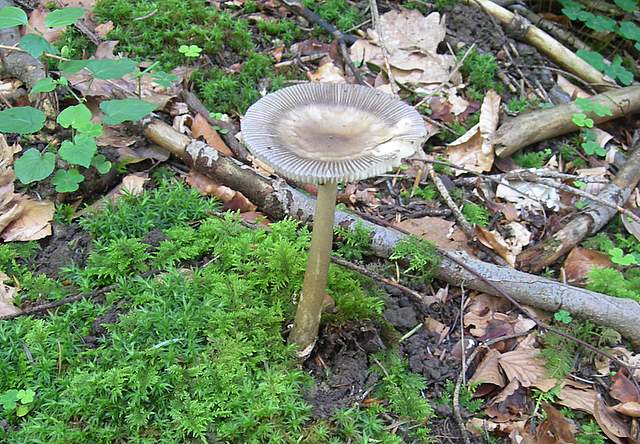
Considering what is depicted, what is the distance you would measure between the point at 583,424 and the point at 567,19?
4226mm

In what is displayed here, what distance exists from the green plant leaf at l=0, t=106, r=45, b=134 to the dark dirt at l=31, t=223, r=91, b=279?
0.55m

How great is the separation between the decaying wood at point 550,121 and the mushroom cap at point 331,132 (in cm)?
191

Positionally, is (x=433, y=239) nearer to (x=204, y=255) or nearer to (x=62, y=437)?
(x=204, y=255)

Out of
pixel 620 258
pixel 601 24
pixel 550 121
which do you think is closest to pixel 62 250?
pixel 620 258

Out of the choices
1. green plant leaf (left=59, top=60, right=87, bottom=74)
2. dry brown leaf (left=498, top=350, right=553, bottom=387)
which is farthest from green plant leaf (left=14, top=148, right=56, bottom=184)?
dry brown leaf (left=498, top=350, right=553, bottom=387)

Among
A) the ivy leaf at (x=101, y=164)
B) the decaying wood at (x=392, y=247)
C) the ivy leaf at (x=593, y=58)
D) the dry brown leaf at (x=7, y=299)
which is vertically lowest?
the dry brown leaf at (x=7, y=299)

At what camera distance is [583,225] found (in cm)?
381

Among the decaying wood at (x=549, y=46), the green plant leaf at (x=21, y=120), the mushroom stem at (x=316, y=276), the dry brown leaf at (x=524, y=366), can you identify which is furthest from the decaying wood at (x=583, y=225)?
the green plant leaf at (x=21, y=120)

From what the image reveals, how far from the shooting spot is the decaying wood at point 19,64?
394 centimetres

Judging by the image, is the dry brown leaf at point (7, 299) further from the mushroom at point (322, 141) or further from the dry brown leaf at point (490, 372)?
the dry brown leaf at point (490, 372)

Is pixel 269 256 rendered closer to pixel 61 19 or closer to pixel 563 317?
pixel 563 317

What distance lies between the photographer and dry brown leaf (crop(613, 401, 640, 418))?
114 inches

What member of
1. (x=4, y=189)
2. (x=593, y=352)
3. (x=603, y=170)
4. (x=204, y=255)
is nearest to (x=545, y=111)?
(x=603, y=170)

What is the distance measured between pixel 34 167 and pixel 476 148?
2.88 meters
